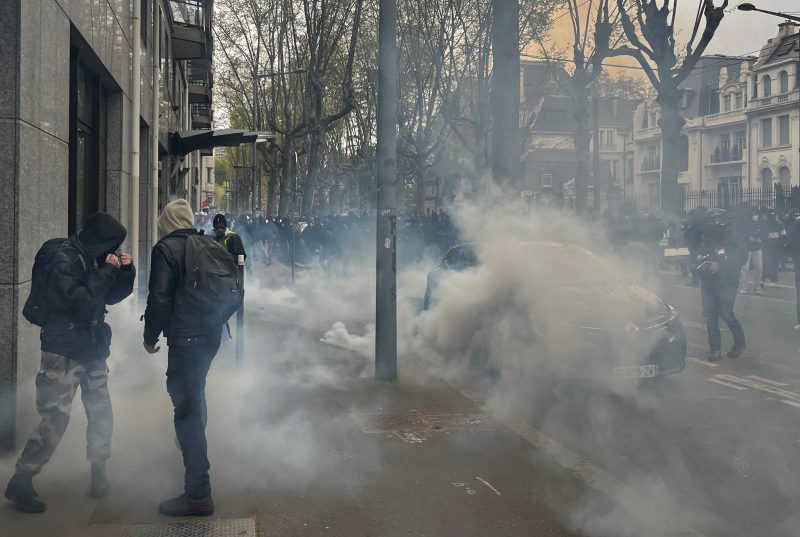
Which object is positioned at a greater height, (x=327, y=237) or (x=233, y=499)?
(x=327, y=237)

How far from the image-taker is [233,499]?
15.1 ft

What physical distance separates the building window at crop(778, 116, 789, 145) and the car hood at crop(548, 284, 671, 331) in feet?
149

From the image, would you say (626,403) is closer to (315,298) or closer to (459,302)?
(459,302)

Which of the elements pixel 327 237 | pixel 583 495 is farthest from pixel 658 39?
pixel 583 495

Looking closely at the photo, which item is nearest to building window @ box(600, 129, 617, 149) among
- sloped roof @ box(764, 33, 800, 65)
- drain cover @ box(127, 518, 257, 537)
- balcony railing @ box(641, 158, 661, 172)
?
balcony railing @ box(641, 158, 661, 172)

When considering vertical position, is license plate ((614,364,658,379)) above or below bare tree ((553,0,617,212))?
below

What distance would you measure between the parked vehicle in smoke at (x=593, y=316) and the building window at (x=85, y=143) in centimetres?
454

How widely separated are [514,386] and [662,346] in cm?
139

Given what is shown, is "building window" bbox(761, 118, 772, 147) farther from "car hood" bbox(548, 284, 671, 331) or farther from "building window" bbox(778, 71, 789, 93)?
"car hood" bbox(548, 284, 671, 331)

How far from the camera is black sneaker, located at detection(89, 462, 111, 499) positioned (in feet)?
14.8

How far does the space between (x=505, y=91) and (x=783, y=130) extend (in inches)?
1682

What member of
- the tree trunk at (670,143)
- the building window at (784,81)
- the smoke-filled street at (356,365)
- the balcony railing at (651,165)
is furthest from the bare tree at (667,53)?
the balcony railing at (651,165)

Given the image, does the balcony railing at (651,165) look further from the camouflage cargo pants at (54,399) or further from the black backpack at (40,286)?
the black backpack at (40,286)

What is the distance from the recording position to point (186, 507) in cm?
430
